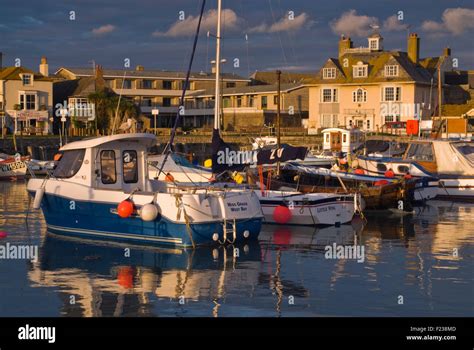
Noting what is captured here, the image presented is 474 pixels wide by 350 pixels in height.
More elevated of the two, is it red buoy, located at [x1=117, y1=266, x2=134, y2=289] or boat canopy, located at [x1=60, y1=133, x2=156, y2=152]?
boat canopy, located at [x1=60, y1=133, x2=156, y2=152]

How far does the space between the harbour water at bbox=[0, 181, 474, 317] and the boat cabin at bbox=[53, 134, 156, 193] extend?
1.82 metres

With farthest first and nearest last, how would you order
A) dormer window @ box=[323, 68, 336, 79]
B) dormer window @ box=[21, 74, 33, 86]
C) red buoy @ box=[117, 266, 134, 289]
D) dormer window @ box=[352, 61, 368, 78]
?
dormer window @ box=[323, 68, 336, 79] < dormer window @ box=[352, 61, 368, 78] < dormer window @ box=[21, 74, 33, 86] < red buoy @ box=[117, 266, 134, 289]

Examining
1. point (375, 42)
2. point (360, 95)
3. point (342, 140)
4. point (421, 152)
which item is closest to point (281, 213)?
point (421, 152)

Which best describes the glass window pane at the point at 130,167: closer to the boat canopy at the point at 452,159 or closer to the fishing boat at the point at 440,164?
the fishing boat at the point at 440,164

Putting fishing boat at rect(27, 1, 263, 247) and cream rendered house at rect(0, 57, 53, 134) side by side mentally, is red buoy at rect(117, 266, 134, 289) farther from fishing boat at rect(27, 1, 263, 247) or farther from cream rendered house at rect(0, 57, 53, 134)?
cream rendered house at rect(0, 57, 53, 134)

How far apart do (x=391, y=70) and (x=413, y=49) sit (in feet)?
18.0

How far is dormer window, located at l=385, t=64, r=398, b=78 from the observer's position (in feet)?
252

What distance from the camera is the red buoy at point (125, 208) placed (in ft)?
68.9

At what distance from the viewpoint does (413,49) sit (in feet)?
266

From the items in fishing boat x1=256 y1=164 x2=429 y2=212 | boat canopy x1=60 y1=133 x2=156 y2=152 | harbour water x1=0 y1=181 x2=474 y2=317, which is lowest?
harbour water x1=0 y1=181 x2=474 y2=317

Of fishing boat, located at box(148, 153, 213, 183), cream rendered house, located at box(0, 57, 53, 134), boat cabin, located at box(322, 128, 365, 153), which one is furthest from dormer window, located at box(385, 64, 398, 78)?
fishing boat, located at box(148, 153, 213, 183)
